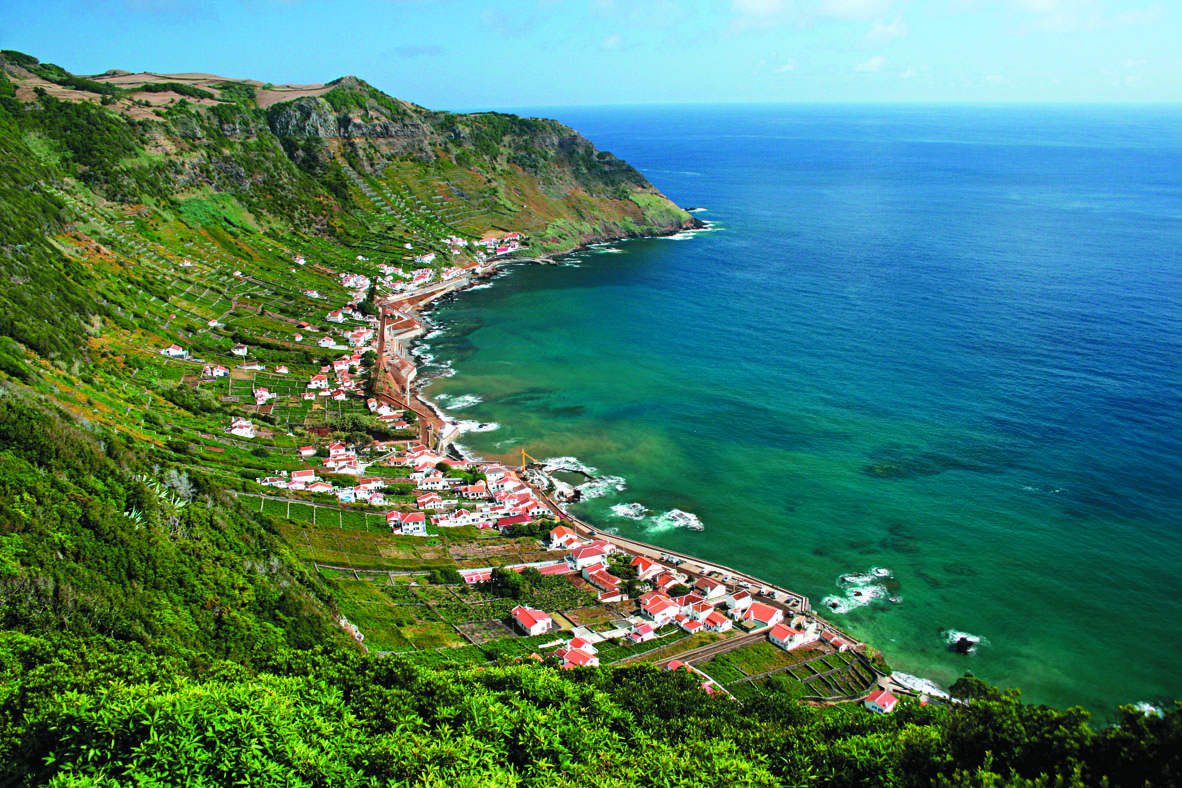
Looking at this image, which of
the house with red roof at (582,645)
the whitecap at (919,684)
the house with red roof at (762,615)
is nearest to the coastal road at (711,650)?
the house with red roof at (762,615)

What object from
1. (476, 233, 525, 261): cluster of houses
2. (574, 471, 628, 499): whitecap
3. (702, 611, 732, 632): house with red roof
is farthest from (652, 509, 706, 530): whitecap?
(476, 233, 525, 261): cluster of houses

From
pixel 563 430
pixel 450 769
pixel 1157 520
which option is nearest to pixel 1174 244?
pixel 1157 520

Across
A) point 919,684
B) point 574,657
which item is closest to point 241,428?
point 574,657

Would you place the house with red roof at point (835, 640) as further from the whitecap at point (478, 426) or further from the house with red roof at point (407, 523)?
the whitecap at point (478, 426)

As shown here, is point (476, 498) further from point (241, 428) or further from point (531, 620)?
point (241, 428)

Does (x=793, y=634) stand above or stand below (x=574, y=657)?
below
